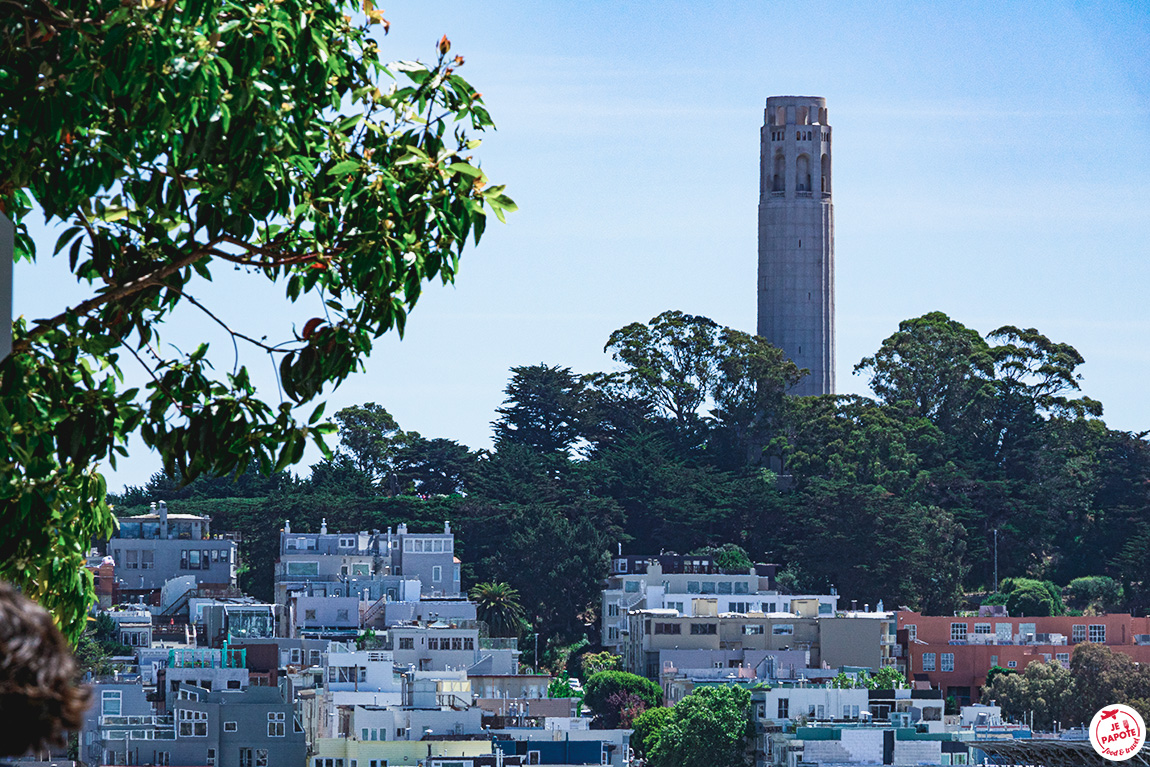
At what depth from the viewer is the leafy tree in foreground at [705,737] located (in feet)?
169

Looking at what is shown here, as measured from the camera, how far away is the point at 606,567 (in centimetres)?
7725

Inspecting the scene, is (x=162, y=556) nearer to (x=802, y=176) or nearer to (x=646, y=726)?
Answer: (x=646, y=726)

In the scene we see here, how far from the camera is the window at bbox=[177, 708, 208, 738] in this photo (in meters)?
46.1

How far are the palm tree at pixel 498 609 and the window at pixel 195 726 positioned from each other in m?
25.2

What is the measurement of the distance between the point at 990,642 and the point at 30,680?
65620 mm

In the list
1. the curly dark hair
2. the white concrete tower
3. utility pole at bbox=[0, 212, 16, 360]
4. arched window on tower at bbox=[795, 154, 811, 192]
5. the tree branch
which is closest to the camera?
the curly dark hair

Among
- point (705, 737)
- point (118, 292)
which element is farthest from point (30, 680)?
point (705, 737)

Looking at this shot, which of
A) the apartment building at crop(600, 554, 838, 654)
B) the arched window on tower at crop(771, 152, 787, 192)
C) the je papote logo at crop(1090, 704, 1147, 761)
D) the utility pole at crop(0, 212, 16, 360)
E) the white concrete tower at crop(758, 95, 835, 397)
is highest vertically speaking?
the arched window on tower at crop(771, 152, 787, 192)

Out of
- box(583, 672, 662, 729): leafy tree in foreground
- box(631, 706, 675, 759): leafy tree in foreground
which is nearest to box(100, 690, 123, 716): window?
box(631, 706, 675, 759): leafy tree in foreground

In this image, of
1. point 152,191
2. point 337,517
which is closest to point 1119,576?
point 337,517

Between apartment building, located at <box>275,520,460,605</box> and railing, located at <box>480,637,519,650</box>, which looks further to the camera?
apartment building, located at <box>275,520,460,605</box>

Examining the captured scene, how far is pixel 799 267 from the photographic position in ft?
313

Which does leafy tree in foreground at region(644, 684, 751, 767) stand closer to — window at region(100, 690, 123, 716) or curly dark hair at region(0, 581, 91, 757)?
window at region(100, 690, 123, 716)

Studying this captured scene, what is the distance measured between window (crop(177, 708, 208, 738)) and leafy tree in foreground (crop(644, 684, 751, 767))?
11.2m
